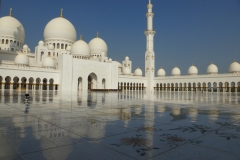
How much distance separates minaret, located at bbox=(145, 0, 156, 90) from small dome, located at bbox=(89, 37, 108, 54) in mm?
10193

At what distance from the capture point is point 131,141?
2285 mm

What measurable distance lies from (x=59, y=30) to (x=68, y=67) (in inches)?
378

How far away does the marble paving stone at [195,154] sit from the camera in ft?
5.82

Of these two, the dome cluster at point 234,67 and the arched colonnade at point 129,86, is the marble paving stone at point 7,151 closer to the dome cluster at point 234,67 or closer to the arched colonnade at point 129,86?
the arched colonnade at point 129,86

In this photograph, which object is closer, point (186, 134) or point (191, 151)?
point (191, 151)

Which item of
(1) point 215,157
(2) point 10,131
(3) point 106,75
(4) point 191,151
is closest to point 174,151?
(4) point 191,151

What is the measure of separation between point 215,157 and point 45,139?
199cm

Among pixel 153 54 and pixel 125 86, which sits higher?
pixel 153 54

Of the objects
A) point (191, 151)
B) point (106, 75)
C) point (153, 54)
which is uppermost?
point (153, 54)

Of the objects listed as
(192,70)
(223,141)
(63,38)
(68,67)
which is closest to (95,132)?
(223,141)

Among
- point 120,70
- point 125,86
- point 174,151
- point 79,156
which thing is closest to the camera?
point 79,156

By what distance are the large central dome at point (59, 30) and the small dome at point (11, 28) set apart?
178 inches

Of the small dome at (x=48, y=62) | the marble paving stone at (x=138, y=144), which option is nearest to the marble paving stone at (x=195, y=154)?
the marble paving stone at (x=138, y=144)

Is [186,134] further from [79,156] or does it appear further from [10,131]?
[10,131]
